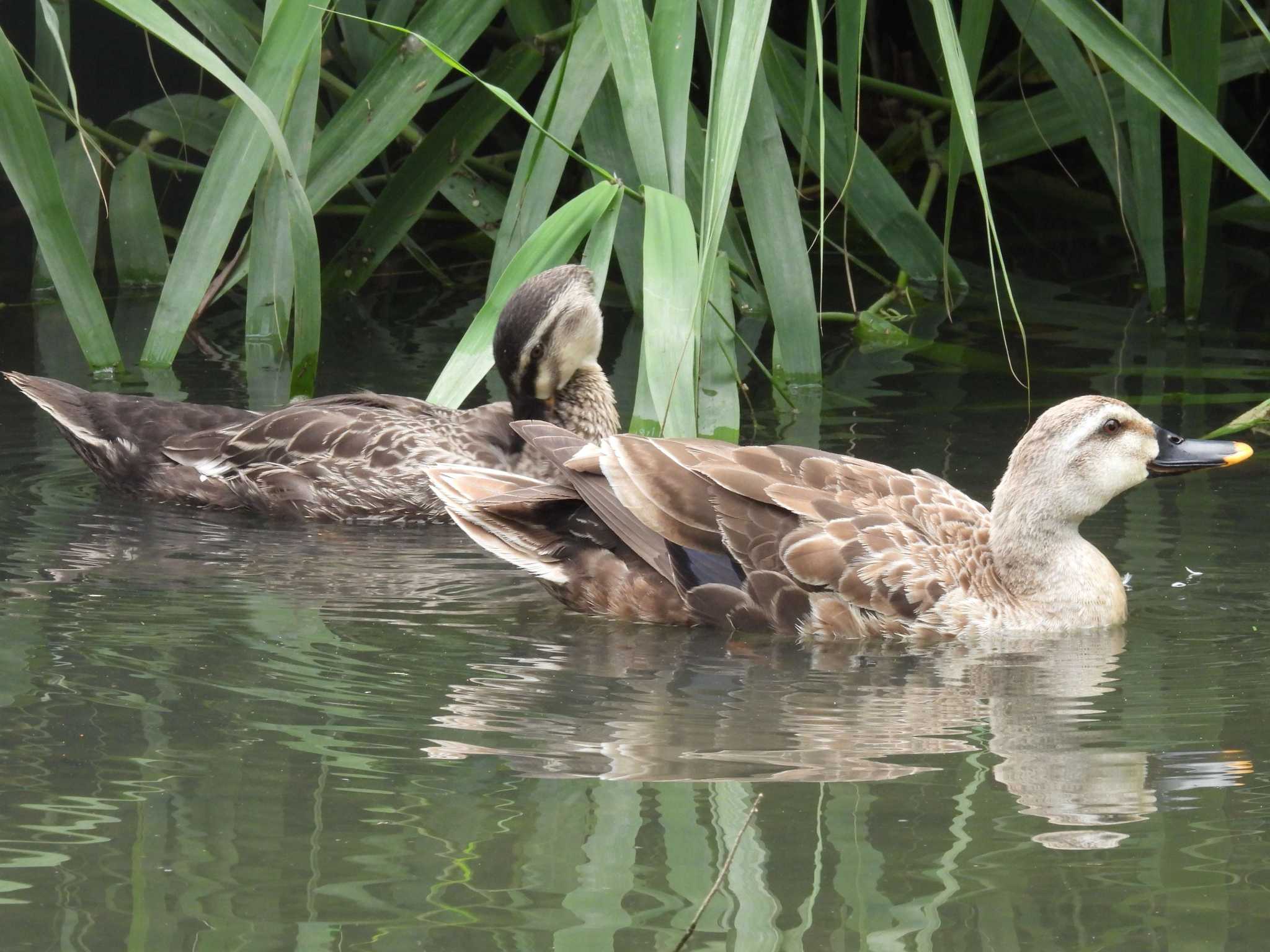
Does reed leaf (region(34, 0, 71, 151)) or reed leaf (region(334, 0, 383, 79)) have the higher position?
reed leaf (region(334, 0, 383, 79))

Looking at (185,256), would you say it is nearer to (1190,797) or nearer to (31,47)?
(1190,797)

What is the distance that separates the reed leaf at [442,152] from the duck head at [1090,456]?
3.41 meters

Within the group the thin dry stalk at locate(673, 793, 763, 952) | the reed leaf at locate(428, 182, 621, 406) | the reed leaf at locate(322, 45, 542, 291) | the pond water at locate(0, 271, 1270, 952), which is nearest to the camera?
the thin dry stalk at locate(673, 793, 763, 952)

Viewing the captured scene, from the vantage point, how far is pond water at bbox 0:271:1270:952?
354 cm

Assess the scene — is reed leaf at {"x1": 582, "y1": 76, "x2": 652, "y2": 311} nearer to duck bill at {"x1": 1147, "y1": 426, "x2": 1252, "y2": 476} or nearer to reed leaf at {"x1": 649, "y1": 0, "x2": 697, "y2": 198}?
reed leaf at {"x1": 649, "y1": 0, "x2": 697, "y2": 198}

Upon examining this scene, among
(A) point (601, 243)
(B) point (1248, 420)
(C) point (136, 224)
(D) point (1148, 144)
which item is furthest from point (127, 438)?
(D) point (1148, 144)

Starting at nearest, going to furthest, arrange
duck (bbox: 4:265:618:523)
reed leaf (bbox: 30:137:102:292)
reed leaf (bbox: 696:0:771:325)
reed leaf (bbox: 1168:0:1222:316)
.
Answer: reed leaf (bbox: 696:0:771:325) → duck (bbox: 4:265:618:523) → reed leaf (bbox: 1168:0:1222:316) → reed leaf (bbox: 30:137:102:292)

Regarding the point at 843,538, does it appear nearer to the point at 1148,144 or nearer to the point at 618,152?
the point at 618,152

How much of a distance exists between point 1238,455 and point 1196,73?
2516 millimetres

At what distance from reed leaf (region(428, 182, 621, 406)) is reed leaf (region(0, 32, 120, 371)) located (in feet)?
3.98

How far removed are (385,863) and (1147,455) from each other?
317cm

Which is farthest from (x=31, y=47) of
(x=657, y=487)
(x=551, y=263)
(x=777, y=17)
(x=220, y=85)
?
(x=657, y=487)

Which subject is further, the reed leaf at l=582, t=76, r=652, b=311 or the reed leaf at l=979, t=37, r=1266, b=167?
the reed leaf at l=979, t=37, r=1266, b=167

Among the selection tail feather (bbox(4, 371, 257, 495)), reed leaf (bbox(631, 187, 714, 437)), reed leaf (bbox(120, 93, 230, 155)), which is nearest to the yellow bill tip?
reed leaf (bbox(631, 187, 714, 437))
